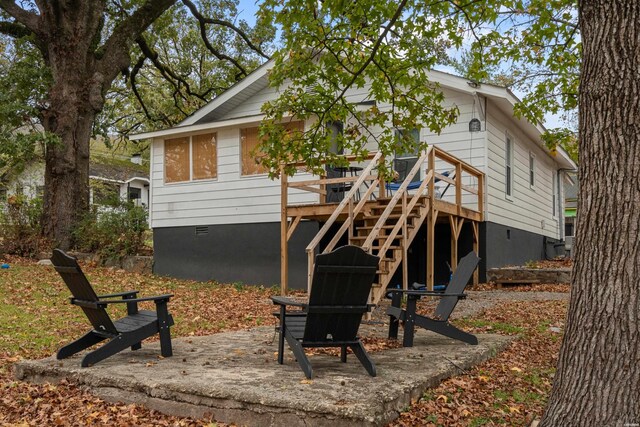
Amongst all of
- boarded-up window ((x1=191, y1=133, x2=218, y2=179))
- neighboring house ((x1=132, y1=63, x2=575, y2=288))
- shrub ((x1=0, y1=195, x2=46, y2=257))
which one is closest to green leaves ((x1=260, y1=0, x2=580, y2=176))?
neighboring house ((x1=132, y1=63, x2=575, y2=288))

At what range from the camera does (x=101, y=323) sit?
18.1 ft

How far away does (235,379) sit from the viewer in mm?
4605

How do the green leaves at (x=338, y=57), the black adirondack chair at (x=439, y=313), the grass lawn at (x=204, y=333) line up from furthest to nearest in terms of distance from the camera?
1. the green leaves at (x=338, y=57)
2. the black adirondack chair at (x=439, y=313)
3. the grass lawn at (x=204, y=333)

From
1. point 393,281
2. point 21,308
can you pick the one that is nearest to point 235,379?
point 21,308

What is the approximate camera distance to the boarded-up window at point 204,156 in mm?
15352

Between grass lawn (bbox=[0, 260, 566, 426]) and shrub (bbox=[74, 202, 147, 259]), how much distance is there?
198cm

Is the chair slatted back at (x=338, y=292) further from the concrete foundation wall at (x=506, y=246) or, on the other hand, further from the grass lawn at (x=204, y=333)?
the concrete foundation wall at (x=506, y=246)

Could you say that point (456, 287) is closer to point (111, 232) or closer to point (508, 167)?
point (508, 167)

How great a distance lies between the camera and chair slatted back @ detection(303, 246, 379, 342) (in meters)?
4.68

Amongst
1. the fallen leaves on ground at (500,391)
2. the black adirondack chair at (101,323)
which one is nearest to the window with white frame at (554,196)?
the fallen leaves on ground at (500,391)

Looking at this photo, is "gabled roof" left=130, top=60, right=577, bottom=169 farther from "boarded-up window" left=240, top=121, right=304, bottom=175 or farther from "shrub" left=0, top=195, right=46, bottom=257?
"shrub" left=0, top=195, right=46, bottom=257

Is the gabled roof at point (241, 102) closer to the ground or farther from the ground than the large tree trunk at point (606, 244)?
farther from the ground

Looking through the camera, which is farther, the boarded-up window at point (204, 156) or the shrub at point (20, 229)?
the shrub at point (20, 229)

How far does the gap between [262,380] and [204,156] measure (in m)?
11.5
